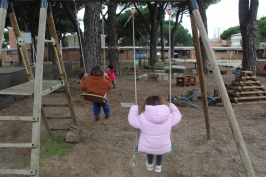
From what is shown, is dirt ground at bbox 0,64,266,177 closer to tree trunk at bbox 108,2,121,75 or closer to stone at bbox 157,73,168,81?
stone at bbox 157,73,168,81

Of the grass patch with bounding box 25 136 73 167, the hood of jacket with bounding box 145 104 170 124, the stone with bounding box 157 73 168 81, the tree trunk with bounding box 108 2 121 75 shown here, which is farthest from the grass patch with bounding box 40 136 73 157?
the tree trunk with bounding box 108 2 121 75

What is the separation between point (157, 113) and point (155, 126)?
0.16 meters

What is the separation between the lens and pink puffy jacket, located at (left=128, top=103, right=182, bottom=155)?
2539mm

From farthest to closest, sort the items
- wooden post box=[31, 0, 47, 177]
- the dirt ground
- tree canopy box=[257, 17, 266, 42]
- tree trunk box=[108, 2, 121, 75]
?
tree canopy box=[257, 17, 266, 42], tree trunk box=[108, 2, 121, 75], the dirt ground, wooden post box=[31, 0, 47, 177]

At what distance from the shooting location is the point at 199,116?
6070 mm

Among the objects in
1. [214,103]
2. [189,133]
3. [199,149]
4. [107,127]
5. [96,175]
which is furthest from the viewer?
[214,103]

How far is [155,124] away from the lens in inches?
102

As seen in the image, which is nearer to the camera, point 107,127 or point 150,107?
point 150,107

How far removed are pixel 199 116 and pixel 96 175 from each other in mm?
3578

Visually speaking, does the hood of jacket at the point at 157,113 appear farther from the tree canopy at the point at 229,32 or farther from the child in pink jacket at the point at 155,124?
the tree canopy at the point at 229,32

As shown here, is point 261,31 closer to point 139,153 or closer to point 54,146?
point 139,153

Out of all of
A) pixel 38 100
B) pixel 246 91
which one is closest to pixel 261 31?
pixel 246 91

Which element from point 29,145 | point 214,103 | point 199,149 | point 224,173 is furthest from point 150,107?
point 214,103

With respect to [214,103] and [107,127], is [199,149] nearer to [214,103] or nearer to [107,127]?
[107,127]
